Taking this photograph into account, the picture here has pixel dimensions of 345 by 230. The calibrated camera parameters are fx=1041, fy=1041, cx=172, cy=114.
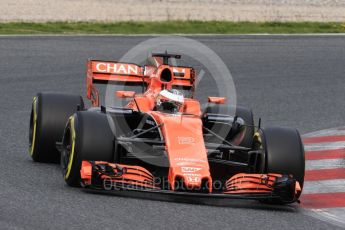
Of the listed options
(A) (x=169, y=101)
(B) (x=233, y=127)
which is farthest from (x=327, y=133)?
(A) (x=169, y=101)

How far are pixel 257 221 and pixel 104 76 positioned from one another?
4.18 m

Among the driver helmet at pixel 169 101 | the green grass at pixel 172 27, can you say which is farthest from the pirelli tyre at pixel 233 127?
the green grass at pixel 172 27

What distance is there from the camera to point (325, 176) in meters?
11.2

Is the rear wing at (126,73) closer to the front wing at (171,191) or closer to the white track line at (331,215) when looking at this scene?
the front wing at (171,191)

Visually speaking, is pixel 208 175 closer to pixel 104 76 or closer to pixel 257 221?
pixel 257 221

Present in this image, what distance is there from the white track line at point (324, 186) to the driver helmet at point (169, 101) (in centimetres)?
153

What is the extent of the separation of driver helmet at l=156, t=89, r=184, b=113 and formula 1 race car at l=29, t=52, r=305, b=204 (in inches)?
0.4

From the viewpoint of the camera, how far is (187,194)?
8953 millimetres

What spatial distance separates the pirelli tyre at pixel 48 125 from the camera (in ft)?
35.9

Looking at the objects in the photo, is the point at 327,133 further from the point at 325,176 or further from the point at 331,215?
the point at 331,215

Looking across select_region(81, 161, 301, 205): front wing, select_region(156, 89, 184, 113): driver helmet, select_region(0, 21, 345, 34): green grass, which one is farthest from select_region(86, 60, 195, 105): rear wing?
select_region(0, 21, 345, 34): green grass

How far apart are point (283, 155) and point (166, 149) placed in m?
1.10

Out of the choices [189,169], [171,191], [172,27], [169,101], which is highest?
[169,101]

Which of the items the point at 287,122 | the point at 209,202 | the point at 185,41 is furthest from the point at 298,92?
the point at 209,202
